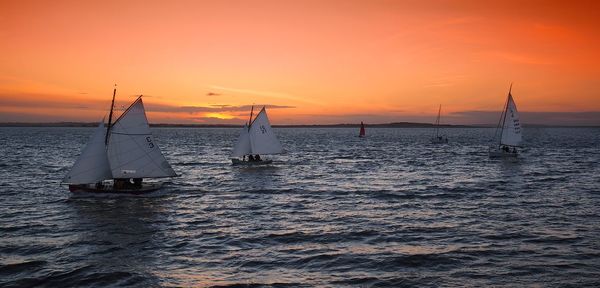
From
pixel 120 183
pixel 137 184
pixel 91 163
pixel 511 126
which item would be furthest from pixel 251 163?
pixel 511 126

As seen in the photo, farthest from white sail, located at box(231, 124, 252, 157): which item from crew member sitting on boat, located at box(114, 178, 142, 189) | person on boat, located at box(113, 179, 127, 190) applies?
person on boat, located at box(113, 179, 127, 190)

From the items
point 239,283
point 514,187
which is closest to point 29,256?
point 239,283

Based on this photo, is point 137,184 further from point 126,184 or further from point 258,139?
point 258,139

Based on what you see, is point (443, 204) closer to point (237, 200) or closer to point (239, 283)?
point (237, 200)

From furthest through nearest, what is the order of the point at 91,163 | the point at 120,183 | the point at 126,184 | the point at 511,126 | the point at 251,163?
1. the point at 511,126
2. the point at 251,163
3. the point at 126,184
4. the point at 120,183
5. the point at 91,163

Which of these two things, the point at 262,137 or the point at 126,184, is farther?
the point at 262,137

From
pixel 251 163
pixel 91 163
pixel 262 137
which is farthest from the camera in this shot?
pixel 262 137

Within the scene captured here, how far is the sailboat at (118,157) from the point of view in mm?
40625

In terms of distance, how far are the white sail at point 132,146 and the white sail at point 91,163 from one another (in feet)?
2.35

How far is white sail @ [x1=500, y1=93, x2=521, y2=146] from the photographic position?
80.8 m

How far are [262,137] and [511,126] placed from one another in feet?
142

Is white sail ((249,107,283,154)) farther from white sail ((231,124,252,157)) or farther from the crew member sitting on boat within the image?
the crew member sitting on boat

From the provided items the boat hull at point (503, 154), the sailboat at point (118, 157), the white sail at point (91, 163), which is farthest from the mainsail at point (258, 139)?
the boat hull at point (503, 154)

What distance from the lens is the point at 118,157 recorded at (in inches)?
1636
